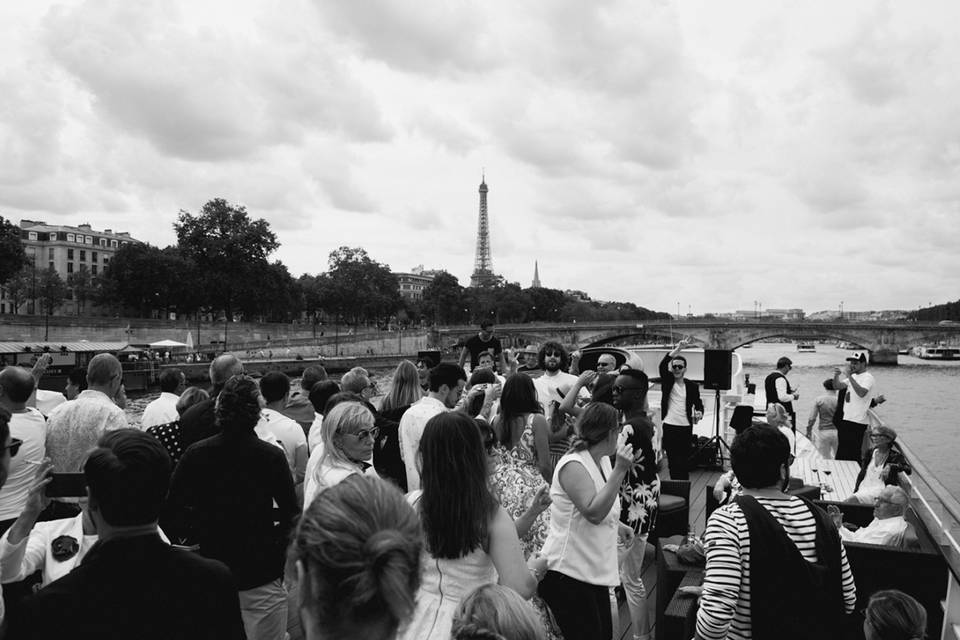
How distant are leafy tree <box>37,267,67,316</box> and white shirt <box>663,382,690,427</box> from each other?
2615 inches

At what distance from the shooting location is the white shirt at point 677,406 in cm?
569

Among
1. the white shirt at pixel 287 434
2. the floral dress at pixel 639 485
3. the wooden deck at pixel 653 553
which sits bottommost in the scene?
the wooden deck at pixel 653 553

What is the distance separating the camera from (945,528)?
3254 millimetres

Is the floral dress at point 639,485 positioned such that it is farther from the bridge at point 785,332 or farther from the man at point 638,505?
the bridge at point 785,332

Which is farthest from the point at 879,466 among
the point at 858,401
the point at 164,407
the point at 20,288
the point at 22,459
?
the point at 20,288

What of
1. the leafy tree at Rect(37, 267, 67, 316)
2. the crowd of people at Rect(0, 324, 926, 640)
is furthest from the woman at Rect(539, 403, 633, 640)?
the leafy tree at Rect(37, 267, 67, 316)

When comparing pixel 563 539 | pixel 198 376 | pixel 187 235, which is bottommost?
pixel 198 376

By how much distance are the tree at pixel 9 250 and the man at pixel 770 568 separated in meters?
49.1

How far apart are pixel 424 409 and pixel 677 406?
3.02m

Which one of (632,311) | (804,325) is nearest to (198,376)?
(804,325)

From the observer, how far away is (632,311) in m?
123

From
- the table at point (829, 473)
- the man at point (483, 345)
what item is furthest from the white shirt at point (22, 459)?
the table at point (829, 473)

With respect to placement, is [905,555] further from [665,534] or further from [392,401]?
[392,401]

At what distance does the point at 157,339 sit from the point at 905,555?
52.1 m
